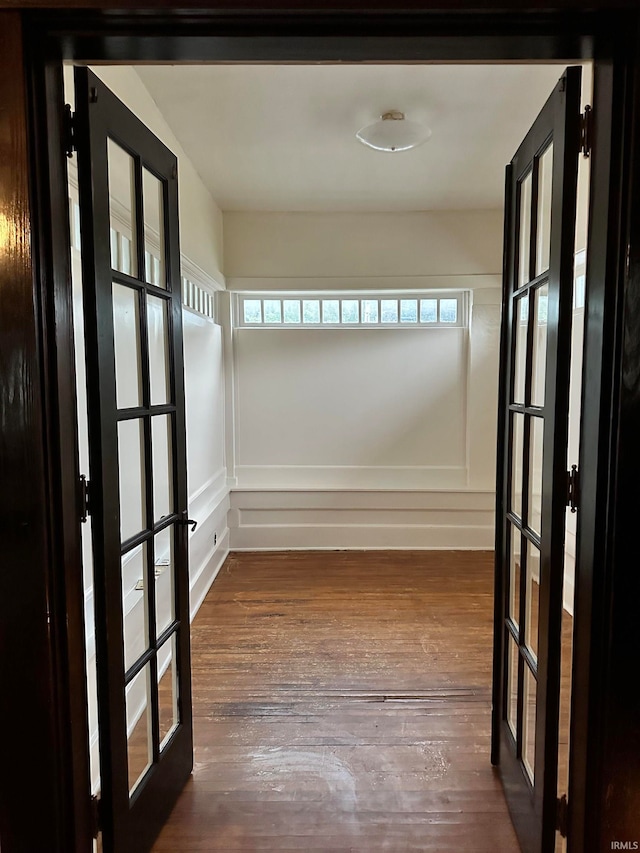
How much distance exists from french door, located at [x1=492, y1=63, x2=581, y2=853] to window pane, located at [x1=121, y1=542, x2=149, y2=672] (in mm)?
1187

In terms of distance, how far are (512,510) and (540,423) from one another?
40cm

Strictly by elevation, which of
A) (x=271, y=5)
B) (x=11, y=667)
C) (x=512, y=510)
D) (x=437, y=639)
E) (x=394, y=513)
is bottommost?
(x=437, y=639)

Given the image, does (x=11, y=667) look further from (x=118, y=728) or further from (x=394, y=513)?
(x=394, y=513)

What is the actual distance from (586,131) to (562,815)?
1.72m

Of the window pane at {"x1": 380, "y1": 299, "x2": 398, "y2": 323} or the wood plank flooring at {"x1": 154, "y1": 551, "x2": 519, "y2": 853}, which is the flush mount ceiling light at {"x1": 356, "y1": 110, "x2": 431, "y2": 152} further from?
the wood plank flooring at {"x1": 154, "y1": 551, "x2": 519, "y2": 853}

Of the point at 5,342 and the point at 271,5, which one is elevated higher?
the point at 271,5

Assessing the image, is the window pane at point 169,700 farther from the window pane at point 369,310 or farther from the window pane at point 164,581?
the window pane at point 369,310

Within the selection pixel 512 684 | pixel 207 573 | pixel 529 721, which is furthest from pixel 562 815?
pixel 207 573

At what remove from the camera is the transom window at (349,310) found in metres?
4.53

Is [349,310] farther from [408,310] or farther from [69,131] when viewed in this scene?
[69,131]

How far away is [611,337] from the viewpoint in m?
1.10

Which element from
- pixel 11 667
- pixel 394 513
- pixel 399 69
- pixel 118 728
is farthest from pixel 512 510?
pixel 394 513

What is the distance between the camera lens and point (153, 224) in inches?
68.7

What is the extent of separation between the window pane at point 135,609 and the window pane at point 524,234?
4.99 ft
